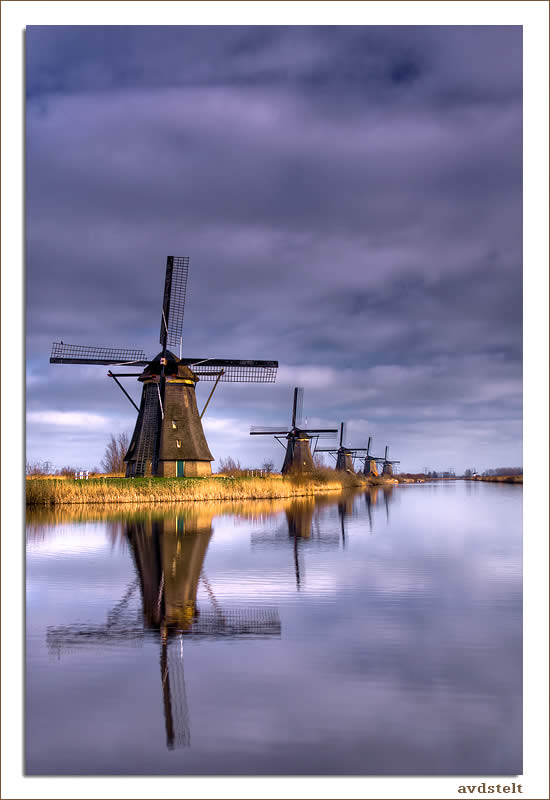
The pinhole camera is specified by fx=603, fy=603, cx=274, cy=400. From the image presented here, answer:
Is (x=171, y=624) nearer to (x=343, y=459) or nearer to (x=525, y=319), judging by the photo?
(x=525, y=319)

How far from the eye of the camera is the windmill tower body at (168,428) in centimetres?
2758

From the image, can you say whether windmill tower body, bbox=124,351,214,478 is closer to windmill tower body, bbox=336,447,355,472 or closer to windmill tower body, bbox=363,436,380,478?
windmill tower body, bbox=336,447,355,472

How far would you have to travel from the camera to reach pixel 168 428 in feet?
90.6

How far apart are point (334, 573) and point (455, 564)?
8.58 ft

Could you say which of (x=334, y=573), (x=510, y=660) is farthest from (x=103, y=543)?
(x=510, y=660)

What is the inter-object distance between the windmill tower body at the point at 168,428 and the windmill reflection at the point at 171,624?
17.1 meters

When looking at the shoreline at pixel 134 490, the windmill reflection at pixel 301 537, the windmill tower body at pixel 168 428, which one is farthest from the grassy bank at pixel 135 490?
the windmill reflection at pixel 301 537

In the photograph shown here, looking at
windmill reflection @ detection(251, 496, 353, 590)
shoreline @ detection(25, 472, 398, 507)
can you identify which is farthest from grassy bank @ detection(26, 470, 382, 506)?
windmill reflection @ detection(251, 496, 353, 590)

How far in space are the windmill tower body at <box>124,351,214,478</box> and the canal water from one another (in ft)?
54.6

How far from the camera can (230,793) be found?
2562mm

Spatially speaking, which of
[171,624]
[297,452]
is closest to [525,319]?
[171,624]

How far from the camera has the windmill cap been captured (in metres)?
27.9

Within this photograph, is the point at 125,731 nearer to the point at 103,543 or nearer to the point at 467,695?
the point at 467,695

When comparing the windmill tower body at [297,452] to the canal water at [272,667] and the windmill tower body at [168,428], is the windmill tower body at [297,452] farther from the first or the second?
the canal water at [272,667]
